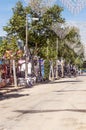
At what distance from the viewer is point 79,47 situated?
12350 cm

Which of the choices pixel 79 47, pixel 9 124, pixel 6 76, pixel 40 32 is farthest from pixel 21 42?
pixel 79 47

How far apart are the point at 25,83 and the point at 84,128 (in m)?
33.4

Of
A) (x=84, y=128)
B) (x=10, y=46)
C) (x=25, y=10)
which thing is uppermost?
(x=25, y=10)

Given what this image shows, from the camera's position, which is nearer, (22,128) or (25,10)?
(22,128)

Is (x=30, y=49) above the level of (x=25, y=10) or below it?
below

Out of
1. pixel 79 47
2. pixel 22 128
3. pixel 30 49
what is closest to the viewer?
pixel 22 128

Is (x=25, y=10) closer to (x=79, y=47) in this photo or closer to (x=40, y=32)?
(x=40, y=32)

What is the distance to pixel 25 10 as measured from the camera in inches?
2184

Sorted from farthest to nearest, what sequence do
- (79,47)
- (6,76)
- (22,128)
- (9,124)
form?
(79,47) → (6,76) → (9,124) → (22,128)

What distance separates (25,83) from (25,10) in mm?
11303

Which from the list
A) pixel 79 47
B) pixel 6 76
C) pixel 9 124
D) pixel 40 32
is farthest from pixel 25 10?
pixel 79 47

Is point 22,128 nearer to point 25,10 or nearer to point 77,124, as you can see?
point 77,124

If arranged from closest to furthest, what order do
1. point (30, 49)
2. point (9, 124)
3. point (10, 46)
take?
point (9, 124), point (10, 46), point (30, 49)

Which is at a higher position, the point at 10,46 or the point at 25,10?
the point at 25,10
